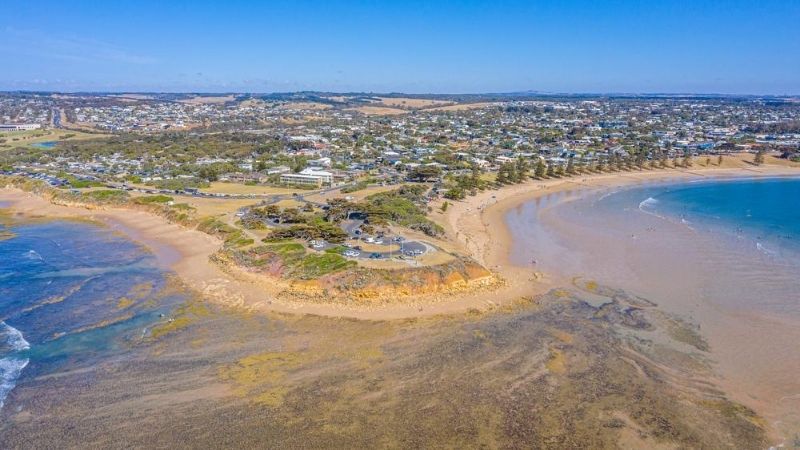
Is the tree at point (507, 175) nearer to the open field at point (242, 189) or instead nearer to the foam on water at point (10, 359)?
the open field at point (242, 189)

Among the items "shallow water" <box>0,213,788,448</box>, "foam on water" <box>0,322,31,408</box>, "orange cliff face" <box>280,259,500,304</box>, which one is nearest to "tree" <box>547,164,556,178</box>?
"shallow water" <box>0,213,788,448</box>

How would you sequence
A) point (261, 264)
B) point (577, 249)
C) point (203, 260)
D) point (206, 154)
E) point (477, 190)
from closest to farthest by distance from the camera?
point (261, 264) < point (203, 260) < point (577, 249) < point (477, 190) < point (206, 154)

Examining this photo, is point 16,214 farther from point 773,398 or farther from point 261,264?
point 773,398

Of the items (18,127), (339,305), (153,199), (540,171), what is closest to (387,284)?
(339,305)

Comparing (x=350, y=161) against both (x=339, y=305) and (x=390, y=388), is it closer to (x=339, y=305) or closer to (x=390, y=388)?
(x=339, y=305)

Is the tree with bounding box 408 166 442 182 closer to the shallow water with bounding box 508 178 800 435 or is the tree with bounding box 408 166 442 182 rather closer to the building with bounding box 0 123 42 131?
the shallow water with bounding box 508 178 800 435

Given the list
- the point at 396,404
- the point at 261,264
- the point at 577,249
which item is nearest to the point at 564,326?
the point at 396,404
